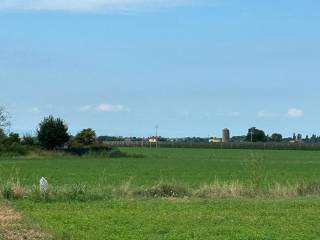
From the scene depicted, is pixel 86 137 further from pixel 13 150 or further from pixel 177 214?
pixel 177 214

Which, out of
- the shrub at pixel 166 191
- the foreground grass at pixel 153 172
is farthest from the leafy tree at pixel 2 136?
the shrub at pixel 166 191

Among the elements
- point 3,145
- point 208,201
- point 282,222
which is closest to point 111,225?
point 282,222

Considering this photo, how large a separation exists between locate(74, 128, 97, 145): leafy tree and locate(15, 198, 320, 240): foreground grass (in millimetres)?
88809

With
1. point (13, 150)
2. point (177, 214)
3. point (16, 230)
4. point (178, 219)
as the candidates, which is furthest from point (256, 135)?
point (16, 230)

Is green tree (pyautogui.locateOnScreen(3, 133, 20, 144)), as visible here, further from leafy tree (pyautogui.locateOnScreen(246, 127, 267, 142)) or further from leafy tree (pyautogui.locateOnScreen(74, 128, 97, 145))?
leafy tree (pyautogui.locateOnScreen(246, 127, 267, 142))

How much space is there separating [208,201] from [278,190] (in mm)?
4839

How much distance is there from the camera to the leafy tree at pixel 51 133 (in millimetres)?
99375

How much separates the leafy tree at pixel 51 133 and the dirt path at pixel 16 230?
8475cm

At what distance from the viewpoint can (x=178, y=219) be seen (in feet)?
50.5

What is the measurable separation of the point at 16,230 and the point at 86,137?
96568 mm

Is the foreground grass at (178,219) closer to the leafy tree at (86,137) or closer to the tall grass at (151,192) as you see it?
the tall grass at (151,192)

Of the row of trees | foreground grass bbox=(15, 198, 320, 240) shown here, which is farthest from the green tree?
foreground grass bbox=(15, 198, 320, 240)

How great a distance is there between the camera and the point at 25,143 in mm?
101000

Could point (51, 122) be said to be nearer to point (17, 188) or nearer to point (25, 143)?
point (25, 143)
